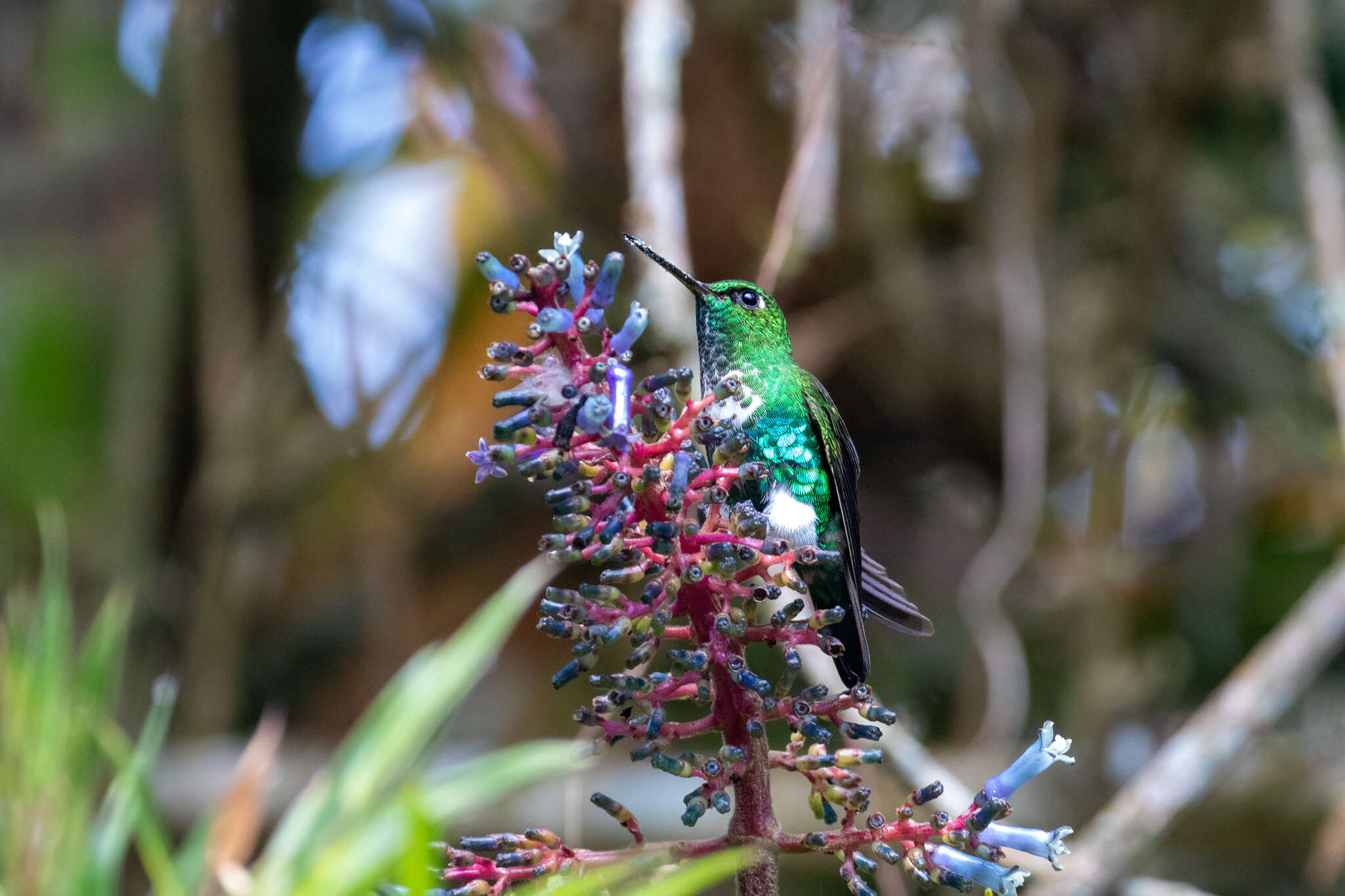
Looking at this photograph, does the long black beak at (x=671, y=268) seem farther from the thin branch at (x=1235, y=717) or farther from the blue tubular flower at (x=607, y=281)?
the thin branch at (x=1235, y=717)

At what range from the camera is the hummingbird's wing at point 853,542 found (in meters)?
1.11

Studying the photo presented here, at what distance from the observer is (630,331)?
0.83 metres

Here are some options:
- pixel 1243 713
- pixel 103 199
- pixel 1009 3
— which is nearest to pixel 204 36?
pixel 103 199

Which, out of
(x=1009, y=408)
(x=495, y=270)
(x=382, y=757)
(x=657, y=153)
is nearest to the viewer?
(x=495, y=270)

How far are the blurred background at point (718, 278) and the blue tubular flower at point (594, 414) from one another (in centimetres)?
237

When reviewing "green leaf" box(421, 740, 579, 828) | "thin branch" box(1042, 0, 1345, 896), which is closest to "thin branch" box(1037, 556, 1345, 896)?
"thin branch" box(1042, 0, 1345, 896)

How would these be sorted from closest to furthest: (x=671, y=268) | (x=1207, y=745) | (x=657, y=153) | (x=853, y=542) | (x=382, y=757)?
(x=671, y=268) → (x=853, y=542) → (x=382, y=757) → (x=1207, y=745) → (x=657, y=153)

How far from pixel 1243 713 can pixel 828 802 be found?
57.8 inches

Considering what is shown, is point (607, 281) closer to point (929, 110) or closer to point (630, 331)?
point (630, 331)

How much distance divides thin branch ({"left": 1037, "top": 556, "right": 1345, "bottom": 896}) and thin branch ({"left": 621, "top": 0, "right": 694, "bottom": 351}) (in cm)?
106

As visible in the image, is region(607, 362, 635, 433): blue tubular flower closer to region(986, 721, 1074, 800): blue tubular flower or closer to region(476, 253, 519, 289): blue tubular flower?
region(476, 253, 519, 289): blue tubular flower

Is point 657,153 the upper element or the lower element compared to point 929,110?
lower

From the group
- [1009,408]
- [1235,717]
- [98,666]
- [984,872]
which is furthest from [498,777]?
[1009,408]

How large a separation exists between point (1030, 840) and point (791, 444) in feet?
1.71
